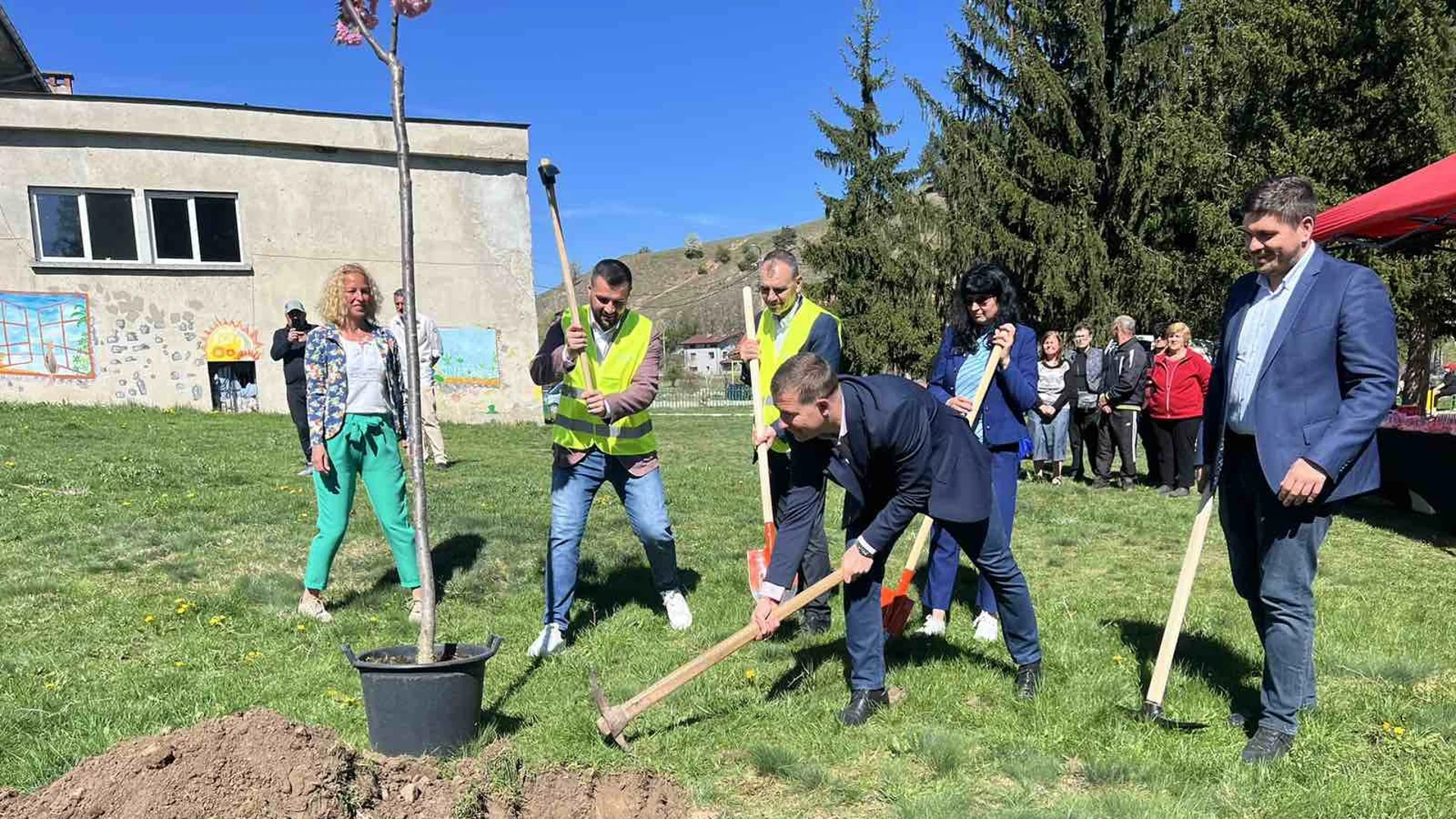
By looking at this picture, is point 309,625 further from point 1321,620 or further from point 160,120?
point 160,120

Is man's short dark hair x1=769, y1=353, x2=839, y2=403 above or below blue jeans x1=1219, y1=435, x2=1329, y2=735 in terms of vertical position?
above

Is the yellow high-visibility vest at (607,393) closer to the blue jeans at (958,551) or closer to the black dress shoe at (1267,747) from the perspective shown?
the blue jeans at (958,551)

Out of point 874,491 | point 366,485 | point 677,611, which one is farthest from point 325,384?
point 874,491

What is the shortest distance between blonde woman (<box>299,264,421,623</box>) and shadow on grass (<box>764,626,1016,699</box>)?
2.14 meters

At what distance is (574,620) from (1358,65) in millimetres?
19189

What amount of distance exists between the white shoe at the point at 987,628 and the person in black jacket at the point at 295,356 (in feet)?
22.0

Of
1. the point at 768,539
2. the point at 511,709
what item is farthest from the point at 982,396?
the point at 511,709

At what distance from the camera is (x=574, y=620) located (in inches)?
210

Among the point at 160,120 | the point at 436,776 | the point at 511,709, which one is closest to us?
the point at 436,776

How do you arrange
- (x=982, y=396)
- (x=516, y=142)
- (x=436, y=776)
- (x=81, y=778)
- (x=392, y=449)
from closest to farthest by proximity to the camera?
1. (x=81, y=778)
2. (x=436, y=776)
3. (x=982, y=396)
4. (x=392, y=449)
5. (x=516, y=142)

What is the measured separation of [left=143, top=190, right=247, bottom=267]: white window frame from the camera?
54.6 feet

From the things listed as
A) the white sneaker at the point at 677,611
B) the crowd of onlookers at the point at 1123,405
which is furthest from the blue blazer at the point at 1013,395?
the crowd of onlookers at the point at 1123,405

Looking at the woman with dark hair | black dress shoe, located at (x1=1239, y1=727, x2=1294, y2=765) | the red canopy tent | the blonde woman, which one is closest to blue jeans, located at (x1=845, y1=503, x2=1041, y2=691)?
the woman with dark hair

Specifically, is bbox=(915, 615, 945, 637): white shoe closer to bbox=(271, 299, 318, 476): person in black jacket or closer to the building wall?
bbox=(271, 299, 318, 476): person in black jacket
